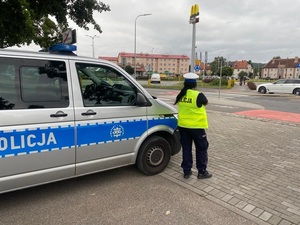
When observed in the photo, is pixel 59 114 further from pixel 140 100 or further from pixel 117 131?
pixel 140 100

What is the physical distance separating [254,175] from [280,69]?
118 meters

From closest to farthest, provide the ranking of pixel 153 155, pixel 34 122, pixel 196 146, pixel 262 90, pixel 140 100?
pixel 34 122 → pixel 140 100 → pixel 196 146 → pixel 153 155 → pixel 262 90

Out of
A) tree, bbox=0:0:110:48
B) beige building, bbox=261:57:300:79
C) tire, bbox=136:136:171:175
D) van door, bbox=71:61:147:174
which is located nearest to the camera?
van door, bbox=71:61:147:174

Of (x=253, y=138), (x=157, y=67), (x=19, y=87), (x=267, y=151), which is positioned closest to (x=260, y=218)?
(x=267, y=151)

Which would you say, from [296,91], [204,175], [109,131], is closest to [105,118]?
[109,131]

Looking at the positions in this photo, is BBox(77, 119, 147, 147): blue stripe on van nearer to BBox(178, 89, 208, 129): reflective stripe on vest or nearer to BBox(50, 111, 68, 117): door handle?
BBox(50, 111, 68, 117): door handle

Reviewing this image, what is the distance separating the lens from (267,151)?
5.38m

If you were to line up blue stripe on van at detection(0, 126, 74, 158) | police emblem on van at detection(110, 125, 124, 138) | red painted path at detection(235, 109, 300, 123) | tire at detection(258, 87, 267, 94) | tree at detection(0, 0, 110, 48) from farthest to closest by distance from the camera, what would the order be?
tire at detection(258, 87, 267, 94) → red painted path at detection(235, 109, 300, 123) → tree at detection(0, 0, 110, 48) → police emblem on van at detection(110, 125, 124, 138) → blue stripe on van at detection(0, 126, 74, 158)

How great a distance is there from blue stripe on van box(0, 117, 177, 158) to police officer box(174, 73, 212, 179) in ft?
1.76

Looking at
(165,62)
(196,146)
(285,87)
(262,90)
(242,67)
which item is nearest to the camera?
(196,146)

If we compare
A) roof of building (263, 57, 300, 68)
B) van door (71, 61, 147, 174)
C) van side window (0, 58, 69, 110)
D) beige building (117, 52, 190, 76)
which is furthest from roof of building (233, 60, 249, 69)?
van side window (0, 58, 69, 110)

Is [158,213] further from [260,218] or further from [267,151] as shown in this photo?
[267,151]

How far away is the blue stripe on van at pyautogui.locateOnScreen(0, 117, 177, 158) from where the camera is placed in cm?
263

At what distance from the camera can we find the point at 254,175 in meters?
4.08
